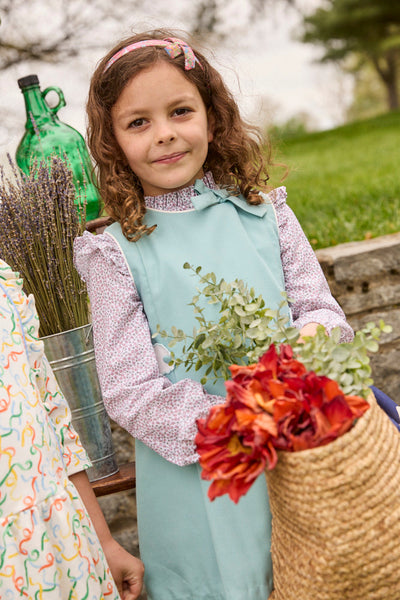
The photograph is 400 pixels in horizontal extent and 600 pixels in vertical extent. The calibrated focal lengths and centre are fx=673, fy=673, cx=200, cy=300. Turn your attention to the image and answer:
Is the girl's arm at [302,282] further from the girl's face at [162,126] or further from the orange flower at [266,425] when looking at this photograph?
the orange flower at [266,425]

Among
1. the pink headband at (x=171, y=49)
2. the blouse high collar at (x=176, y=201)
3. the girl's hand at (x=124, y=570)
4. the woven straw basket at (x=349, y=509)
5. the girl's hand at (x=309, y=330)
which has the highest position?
the pink headband at (x=171, y=49)

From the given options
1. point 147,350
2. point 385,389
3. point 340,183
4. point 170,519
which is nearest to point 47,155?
point 147,350

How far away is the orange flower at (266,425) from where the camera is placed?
40.1 inches

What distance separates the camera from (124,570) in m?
1.65

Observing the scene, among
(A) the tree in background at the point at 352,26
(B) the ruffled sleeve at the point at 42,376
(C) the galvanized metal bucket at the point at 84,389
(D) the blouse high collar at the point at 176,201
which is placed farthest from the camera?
(A) the tree in background at the point at 352,26

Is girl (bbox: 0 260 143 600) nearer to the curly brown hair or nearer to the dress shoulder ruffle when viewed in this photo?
the dress shoulder ruffle

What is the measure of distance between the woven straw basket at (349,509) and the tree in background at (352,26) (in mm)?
11766

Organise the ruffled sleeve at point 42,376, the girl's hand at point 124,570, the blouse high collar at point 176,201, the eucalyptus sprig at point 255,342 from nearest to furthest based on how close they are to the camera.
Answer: the eucalyptus sprig at point 255,342 < the ruffled sleeve at point 42,376 < the girl's hand at point 124,570 < the blouse high collar at point 176,201

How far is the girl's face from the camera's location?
1.68 meters

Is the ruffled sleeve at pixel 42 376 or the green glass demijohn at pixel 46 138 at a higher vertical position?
the green glass demijohn at pixel 46 138

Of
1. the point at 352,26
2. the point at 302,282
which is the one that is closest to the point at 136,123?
the point at 302,282

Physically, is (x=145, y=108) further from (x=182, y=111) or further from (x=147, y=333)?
(x=147, y=333)

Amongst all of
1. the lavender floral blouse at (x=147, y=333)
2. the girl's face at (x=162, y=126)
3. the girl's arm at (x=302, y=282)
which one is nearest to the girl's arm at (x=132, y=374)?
the lavender floral blouse at (x=147, y=333)

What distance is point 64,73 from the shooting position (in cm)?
627
